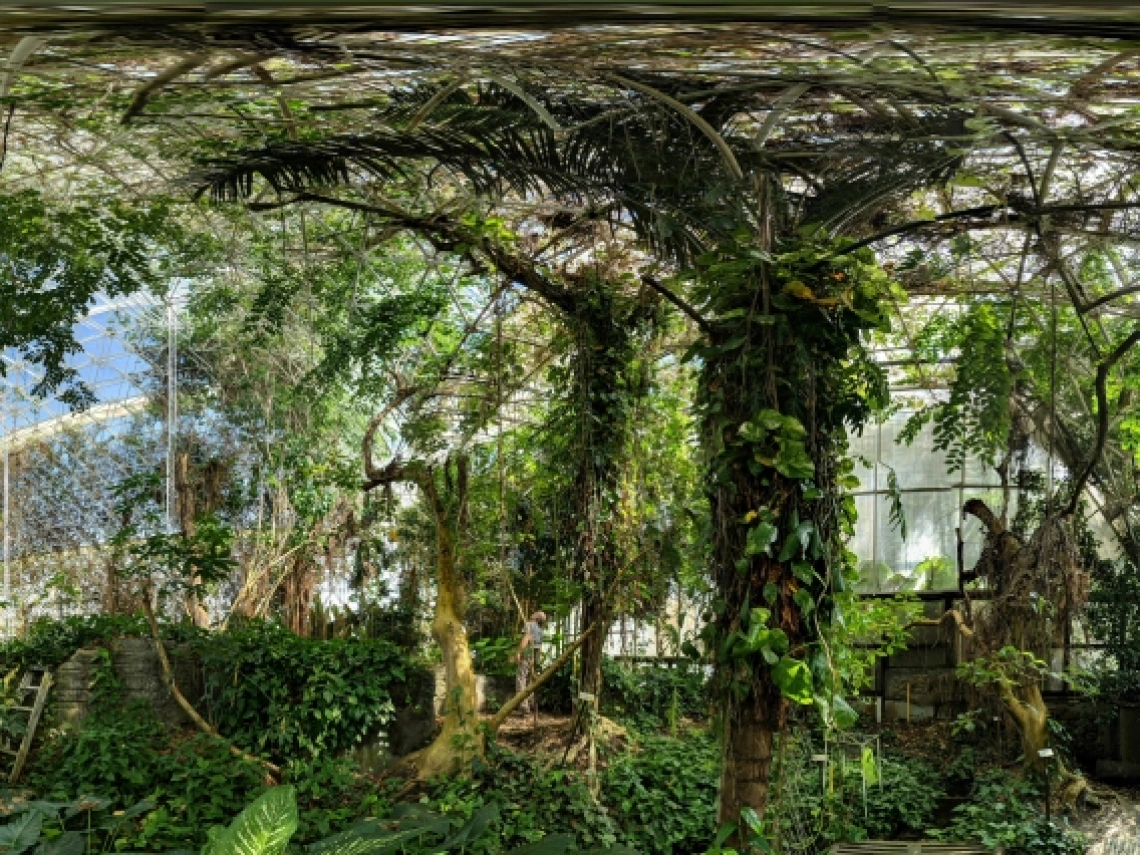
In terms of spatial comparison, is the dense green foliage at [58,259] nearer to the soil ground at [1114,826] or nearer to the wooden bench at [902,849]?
the wooden bench at [902,849]

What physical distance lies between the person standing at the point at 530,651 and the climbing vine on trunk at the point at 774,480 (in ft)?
14.4

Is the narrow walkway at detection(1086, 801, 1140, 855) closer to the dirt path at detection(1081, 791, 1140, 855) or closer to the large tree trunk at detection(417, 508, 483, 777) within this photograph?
the dirt path at detection(1081, 791, 1140, 855)

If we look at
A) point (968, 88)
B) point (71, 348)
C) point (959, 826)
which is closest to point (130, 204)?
point (71, 348)

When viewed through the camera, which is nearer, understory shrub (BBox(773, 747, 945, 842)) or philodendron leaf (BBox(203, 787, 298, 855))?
philodendron leaf (BBox(203, 787, 298, 855))

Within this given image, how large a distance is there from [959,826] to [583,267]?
434cm

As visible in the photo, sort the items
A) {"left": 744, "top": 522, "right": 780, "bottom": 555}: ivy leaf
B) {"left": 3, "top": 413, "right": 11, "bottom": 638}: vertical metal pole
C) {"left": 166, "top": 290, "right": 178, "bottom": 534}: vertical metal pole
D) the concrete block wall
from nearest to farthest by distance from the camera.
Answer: {"left": 744, "top": 522, "right": 780, "bottom": 555}: ivy leaf → the concrete block wall → {"left": 3, "top": 413, "right": 11, "bottom": 638}: vertical metal pole → {"left": 166, "top": 290, "right": 178, "bottom": 534}: vertical metal pole

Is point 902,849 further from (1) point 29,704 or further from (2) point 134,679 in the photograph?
(1) point 29,704

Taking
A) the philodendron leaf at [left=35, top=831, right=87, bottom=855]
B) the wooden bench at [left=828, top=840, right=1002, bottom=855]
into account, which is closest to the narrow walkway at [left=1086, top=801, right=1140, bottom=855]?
the wooden bench at [left=828, top=840, right=1002, bottom=855]

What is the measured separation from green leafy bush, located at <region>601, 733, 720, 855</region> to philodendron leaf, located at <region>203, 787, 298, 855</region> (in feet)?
14.7

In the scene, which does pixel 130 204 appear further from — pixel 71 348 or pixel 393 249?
pixel 393 249

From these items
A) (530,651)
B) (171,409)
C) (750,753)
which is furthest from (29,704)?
(750,753)

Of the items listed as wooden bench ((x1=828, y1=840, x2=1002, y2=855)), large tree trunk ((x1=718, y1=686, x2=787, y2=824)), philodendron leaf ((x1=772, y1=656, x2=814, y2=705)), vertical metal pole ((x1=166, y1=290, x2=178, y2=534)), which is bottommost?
wooden bench ((x1=828, y1=840, x2=1002, y2=855))

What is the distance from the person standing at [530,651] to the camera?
931 centimetres

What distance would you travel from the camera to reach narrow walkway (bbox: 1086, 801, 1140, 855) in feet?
28.2
